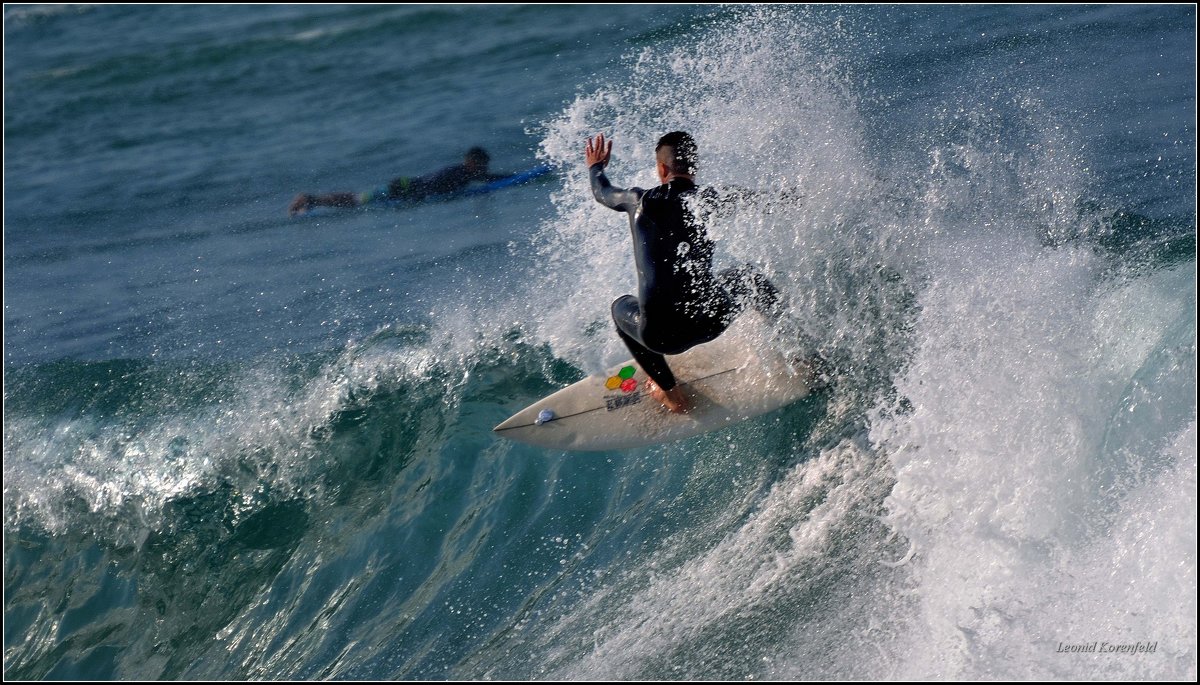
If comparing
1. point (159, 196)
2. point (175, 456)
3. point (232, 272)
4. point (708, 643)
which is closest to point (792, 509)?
point (708, 643)

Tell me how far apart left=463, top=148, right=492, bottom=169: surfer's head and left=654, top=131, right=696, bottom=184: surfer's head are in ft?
17.1

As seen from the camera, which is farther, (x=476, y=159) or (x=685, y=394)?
(x=476, y=159)

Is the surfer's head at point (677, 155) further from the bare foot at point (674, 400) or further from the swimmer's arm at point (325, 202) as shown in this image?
the swimmer's arm at point (325, 202)

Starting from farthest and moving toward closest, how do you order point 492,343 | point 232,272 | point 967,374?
point 232,272 → point 492,343 → point 967,374

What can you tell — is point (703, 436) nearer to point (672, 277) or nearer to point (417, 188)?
point (672, 277)

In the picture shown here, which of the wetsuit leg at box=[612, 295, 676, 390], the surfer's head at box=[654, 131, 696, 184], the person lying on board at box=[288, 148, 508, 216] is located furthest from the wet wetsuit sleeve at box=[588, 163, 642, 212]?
the person lying on board at box=[288, 148, 508, 216]

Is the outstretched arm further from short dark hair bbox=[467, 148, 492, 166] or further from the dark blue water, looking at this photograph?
short dark hair bbox=[467, 148, 492, 166]

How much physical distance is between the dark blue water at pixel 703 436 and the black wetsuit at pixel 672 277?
0.47 meters

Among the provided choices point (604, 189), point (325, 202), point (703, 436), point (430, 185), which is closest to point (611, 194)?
point (604, 189)

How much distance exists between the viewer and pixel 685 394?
19.6ft

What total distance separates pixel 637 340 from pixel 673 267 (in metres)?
0.51

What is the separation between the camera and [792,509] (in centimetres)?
526

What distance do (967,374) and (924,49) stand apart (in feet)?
19.2

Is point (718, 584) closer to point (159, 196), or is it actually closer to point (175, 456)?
point (175, 456)
